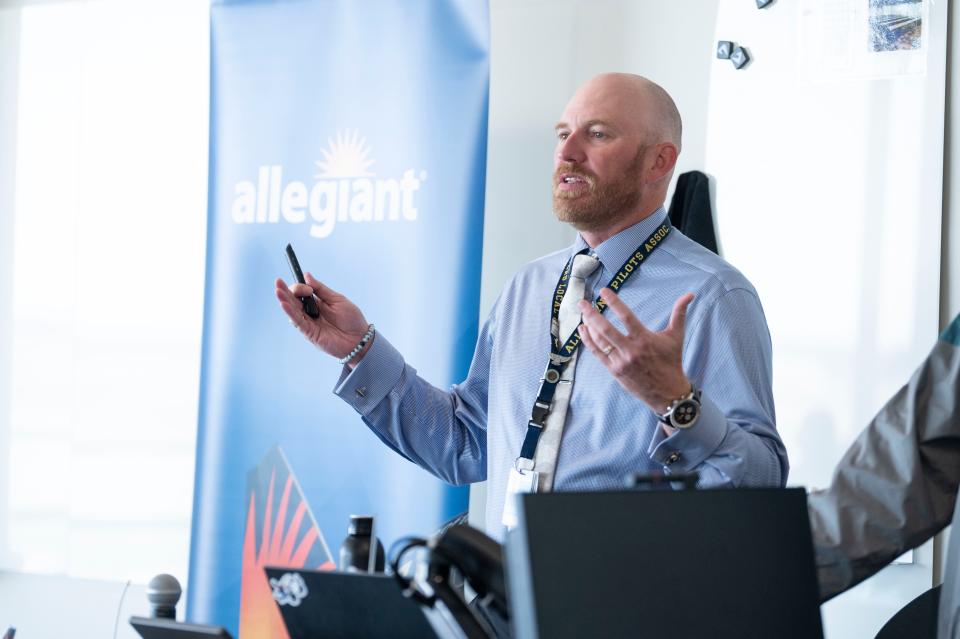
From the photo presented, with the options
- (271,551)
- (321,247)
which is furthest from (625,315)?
(271,551)

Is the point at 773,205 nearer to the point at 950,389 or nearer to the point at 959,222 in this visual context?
the point at 959,222

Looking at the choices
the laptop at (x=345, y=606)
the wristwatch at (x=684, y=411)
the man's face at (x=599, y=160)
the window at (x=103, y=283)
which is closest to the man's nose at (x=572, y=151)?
the man's face at (x=599, y=160)

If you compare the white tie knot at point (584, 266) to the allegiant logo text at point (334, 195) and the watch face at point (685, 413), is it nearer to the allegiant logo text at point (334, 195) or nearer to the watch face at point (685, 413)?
the watch face at point (685, 413)

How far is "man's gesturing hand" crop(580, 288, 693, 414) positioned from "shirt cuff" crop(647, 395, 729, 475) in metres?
0.07

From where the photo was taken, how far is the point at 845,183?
10.00 feet

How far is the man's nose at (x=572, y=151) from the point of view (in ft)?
7.36

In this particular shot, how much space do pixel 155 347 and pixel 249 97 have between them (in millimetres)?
1426

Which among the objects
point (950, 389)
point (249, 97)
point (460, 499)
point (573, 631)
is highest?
point (249, 97)

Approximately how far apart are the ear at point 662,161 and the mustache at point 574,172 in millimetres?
139

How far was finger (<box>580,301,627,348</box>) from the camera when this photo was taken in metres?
1.56

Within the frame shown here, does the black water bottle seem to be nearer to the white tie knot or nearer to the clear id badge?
the clear id badge

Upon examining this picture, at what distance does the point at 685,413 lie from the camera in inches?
63.5

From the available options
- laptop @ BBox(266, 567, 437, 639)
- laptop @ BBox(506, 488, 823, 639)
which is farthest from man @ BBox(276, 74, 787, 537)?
laptop @ BBox(266, 567, 437, 639)

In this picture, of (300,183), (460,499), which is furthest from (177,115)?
(460,499)
